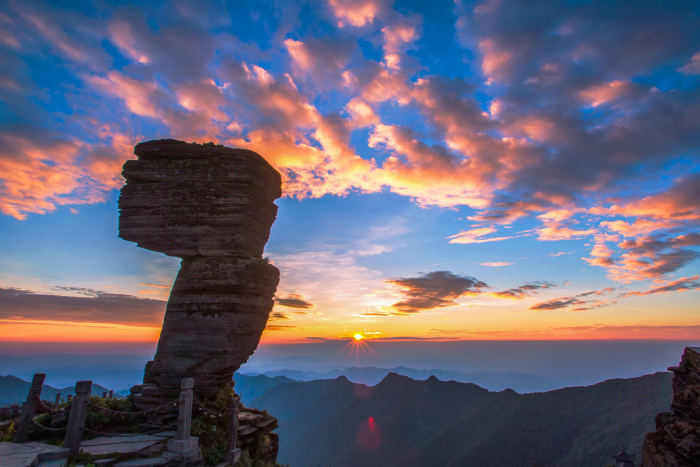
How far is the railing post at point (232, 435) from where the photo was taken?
51.8ft

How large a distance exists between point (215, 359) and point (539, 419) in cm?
9679

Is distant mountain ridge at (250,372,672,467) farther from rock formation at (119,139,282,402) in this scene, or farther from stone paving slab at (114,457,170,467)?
stone paving slab at (114,457,170,467)

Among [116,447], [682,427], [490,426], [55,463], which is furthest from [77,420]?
[490,426]

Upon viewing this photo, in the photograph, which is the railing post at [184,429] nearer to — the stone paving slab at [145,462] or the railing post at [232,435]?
the stone paving slab at [145,462]

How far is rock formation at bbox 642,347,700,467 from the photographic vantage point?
6.45 m

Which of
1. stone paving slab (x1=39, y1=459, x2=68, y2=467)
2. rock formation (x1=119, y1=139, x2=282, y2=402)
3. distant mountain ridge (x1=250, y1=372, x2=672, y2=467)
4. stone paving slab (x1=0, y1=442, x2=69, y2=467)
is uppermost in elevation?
rock formation (x1=119, y1=139, x2=282, y2=402)

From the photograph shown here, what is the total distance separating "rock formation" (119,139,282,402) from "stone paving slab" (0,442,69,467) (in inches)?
202

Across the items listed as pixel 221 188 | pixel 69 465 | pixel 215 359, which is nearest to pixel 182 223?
pixel 221 188

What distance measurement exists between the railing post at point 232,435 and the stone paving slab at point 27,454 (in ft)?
22.4

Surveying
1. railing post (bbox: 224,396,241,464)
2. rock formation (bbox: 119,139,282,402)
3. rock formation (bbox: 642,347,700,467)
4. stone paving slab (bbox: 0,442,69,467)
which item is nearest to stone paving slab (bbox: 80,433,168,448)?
stone paving slab (bbox: 0,442,69,467)

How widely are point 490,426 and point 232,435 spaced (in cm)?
9639

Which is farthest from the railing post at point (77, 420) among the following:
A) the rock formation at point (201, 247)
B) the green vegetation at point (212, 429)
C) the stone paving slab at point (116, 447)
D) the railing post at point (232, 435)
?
the railing post at point (232, 435)

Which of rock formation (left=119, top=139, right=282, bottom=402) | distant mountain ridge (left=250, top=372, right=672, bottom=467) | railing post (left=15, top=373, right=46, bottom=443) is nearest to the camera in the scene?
railing post (left=15, top=373, right=46, bottom=443)

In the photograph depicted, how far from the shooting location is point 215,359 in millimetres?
17297
